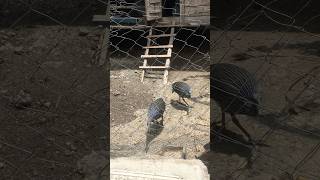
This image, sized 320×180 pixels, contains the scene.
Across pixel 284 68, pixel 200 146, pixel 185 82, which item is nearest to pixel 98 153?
pixel 200 146

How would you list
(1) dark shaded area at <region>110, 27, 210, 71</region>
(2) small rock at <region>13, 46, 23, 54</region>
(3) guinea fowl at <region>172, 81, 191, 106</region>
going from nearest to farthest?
(3) guinea fowl at <region>172, 81, 191, 106</region>, (2) small rock at <region>13, 46, 23, 54</region>, (1) dark shaded area at <region>110, 27, 210, 71</region>

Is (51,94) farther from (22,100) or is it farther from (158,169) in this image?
(158,169)

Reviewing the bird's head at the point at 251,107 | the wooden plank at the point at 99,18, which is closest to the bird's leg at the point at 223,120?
the bird's head at the point at 251,107

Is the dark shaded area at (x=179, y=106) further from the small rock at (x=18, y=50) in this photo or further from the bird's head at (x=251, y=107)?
the small rock at (x=18, y=50)

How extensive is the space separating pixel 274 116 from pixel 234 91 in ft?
1.39

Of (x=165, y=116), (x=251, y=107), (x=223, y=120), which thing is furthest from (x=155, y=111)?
(x=251, y=107)

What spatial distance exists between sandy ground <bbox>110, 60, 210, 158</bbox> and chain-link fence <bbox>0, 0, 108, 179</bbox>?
0.34 feet

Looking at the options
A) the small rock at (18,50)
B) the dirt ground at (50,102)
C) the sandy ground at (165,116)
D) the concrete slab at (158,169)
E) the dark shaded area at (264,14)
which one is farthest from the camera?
the dark shaded area at (264,14)

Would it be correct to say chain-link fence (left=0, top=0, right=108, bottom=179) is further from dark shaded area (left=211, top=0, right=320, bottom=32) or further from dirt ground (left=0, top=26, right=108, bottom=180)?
dark shaded area (left=211, top=0, right=320, bottom=32)

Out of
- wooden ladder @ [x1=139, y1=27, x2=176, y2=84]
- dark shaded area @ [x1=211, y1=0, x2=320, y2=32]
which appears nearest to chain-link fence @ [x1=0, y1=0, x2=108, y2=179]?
wooden ladder @ [x1=139, y1=27, x2=176, y2=84]

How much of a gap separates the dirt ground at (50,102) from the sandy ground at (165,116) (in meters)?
0.11

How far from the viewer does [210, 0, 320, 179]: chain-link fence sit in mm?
2395

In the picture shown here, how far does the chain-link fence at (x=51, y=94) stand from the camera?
2336mm

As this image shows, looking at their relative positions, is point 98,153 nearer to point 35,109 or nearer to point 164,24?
point 35,109
